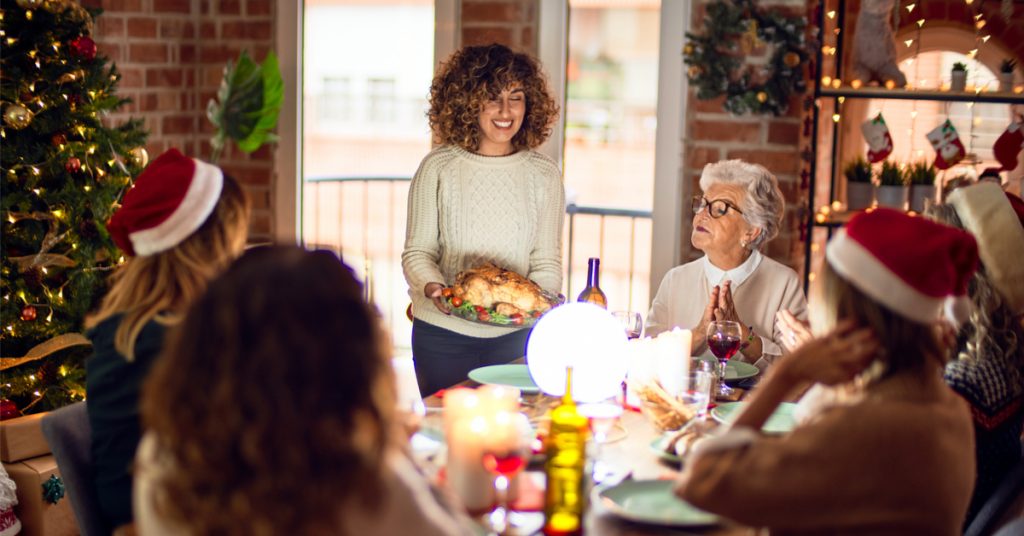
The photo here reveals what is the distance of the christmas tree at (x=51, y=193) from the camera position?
3172mm

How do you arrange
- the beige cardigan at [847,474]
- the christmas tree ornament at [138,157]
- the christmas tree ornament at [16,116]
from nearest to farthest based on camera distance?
1. the beige cardigan at [847,474]
2. the christmas tree ornament at [16,116]
3. the christmas tree ornament at [138,157]

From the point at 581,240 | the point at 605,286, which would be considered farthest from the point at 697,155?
the point at 605,286

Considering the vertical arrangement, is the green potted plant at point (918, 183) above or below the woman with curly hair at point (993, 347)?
above

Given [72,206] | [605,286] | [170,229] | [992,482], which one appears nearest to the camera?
[170,229]

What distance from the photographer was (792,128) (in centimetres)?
360

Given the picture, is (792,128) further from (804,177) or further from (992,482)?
(992,482)

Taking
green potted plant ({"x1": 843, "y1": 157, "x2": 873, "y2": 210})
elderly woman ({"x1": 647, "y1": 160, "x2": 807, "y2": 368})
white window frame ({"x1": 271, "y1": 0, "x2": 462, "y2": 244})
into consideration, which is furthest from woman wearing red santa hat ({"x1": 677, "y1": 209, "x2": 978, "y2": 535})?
white window frame ({"x1": 271, "y1": 0, "x2": 462, "y2": 244})

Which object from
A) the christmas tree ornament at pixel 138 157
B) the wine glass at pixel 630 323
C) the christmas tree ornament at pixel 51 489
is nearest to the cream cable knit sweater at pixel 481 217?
the wine glass at pixel 630 323

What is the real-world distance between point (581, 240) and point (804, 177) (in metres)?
1.05

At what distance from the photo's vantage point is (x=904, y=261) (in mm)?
1488

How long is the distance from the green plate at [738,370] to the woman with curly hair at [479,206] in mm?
656

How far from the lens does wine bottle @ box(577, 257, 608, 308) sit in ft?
8.77

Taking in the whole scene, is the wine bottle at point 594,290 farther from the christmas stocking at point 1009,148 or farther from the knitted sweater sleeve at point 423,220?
the christmas stocking at point 1009,148

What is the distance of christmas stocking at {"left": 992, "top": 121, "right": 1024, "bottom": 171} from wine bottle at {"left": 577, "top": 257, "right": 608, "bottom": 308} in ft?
5.33
